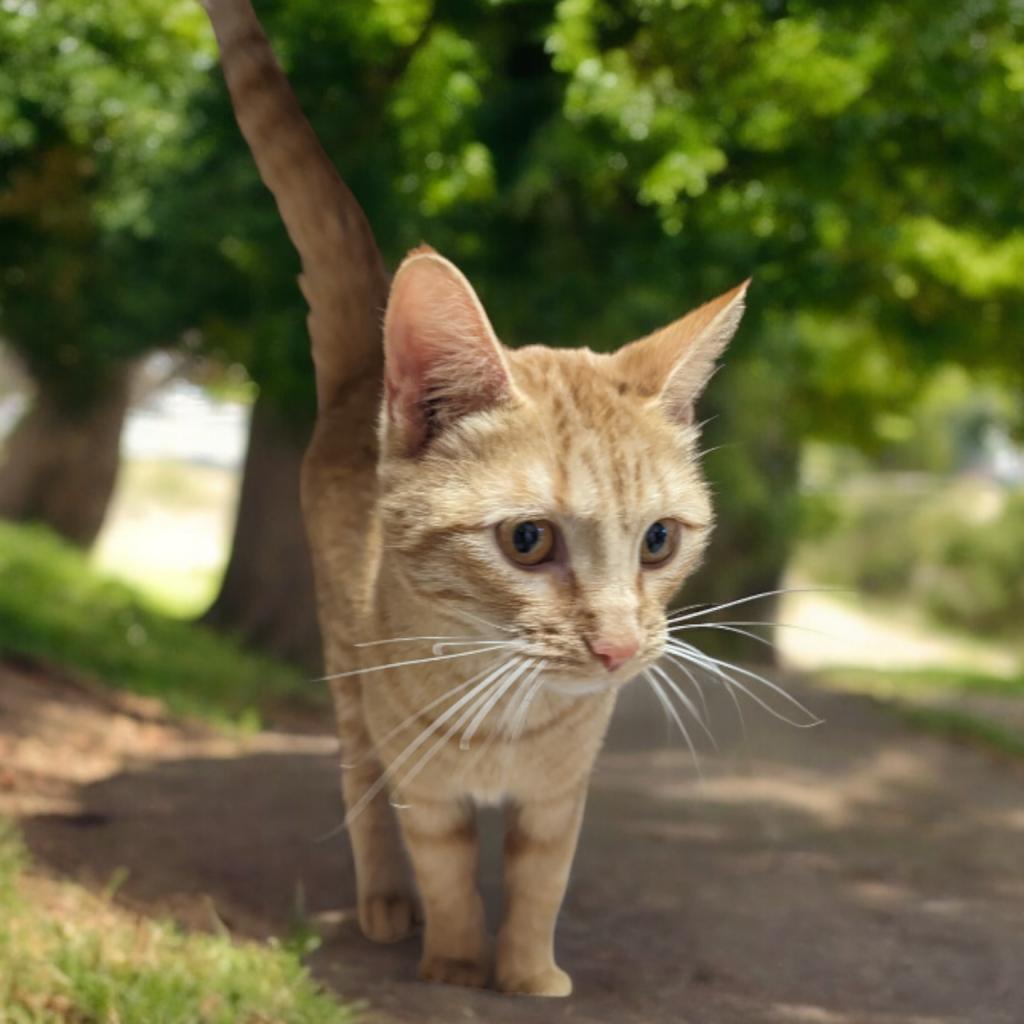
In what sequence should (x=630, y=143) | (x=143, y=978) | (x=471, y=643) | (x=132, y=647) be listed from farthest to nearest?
(x=132, y=647) → (x=630, y=143) → (x=143, y=978) → (x=471, y=643)

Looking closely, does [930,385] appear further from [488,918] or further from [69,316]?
[488,918]

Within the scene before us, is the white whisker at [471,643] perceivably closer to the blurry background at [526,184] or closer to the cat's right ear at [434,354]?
the cat's right ear at [434,354]

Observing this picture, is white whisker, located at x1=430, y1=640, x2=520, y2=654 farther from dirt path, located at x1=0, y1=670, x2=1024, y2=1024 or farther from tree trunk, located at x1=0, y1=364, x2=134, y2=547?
tree trunk, located at x1=0, y1=364, x2=134, y2=547

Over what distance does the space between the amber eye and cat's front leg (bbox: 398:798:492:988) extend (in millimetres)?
859

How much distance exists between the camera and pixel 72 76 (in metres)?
8.19

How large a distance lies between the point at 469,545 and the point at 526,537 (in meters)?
0.14

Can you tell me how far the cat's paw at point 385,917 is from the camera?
4008 millimetres

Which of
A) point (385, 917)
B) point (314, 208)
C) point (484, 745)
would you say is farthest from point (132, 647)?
point (484, 745)

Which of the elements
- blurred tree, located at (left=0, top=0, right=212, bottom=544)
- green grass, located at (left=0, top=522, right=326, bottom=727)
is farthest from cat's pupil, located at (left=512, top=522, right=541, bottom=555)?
green grass, located at (left=0, top=522, right=326, bottom=727)

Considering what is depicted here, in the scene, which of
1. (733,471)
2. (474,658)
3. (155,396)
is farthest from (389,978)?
(155,396)

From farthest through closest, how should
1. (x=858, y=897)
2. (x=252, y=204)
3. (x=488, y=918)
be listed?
(x=252, y=204), (x=858, y=897), (x=488, y=918)

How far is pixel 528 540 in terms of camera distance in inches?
118

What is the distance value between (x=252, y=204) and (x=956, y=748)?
17.0ft

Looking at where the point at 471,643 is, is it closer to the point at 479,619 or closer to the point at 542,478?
the point at 479,619
